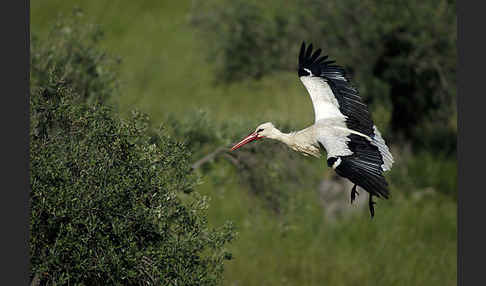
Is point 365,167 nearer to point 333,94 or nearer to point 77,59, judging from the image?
point 333,94

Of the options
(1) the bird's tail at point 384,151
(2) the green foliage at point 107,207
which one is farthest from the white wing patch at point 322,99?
(2) the green foliage at point 107,207

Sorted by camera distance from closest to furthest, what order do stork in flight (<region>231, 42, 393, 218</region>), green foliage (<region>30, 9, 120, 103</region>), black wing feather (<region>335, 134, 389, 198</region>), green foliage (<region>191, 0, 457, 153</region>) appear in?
black wing feather (<region>335, 134, 389, 198</region>)
stork in flight (<region>231, 42, 393, 218</region>)
green foliage (<region>30, 9, 120, 103</region>)
green foliage (<region>191, 0, 457, 153</region>)

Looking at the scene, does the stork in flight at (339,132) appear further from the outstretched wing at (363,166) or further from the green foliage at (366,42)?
the green foliage at (366,42)

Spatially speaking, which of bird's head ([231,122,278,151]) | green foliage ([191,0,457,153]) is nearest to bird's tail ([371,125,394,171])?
bird's head ([231,122,278,151])

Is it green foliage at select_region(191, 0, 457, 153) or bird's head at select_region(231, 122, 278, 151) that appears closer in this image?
bird's head at select_region(231, 122, 278, 151)

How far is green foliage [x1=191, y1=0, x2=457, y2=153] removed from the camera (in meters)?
13.3

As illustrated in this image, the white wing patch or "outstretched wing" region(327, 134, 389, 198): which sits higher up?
the white wing patch

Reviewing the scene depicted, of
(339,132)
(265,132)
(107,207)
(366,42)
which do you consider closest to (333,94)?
(339,132)

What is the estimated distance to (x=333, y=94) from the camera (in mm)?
7715

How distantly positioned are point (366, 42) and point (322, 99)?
6306 millimetres

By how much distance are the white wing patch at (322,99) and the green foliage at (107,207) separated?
2042 millimetres

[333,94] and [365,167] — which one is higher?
[333,94]

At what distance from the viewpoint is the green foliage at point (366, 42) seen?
43.7 feet

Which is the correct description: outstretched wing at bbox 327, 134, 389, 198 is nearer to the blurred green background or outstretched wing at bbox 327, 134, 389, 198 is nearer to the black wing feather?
the black wing feather
